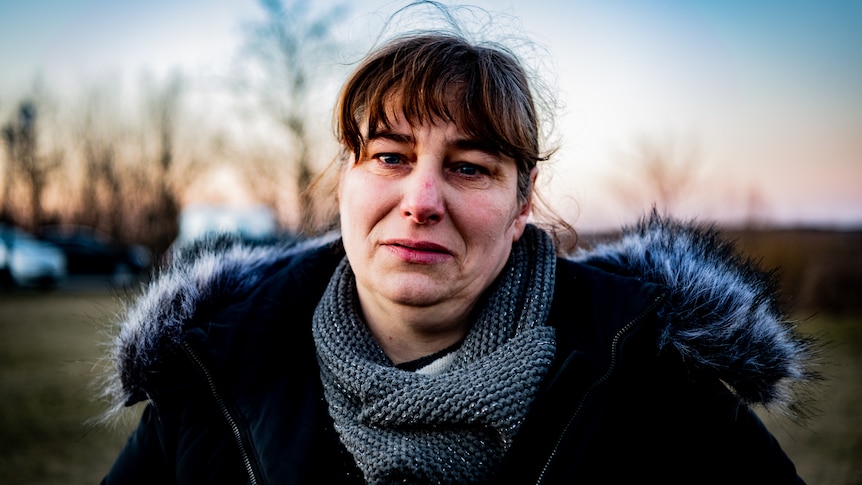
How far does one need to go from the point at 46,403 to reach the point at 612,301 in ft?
20.1

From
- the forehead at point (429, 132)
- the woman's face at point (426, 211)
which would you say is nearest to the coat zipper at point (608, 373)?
the woman's face at point (426, 211)

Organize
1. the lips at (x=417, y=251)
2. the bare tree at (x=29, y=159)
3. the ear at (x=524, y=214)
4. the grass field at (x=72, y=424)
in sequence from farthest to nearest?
the bare tree at (x=29, y=159) < the grass field at (x=72, y=424) < the ear at (x=524, y=214) < the lips at (x=417, y=251)

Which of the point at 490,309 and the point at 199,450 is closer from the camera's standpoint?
the point at 199,450

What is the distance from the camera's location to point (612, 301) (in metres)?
1.88

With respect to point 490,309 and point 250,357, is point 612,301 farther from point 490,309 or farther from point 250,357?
point 250,357

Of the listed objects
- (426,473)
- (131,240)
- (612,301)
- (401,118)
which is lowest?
(131,240)

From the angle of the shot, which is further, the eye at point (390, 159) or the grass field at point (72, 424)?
the grass field at point (72, 424)

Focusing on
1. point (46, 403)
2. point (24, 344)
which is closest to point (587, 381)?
point (46, 403)

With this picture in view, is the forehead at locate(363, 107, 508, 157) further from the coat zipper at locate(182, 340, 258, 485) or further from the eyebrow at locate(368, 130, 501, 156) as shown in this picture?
the coat zipper at locate(182, 340, 258, 485)

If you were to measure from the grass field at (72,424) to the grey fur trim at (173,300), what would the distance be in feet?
0.94

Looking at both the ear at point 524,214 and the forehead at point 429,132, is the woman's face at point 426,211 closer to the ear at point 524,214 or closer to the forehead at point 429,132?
the forehead at point 429,132

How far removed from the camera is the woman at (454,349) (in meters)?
1.70

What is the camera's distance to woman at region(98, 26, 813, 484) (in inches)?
66.9

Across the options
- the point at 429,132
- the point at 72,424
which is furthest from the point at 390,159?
the point at 72,424
